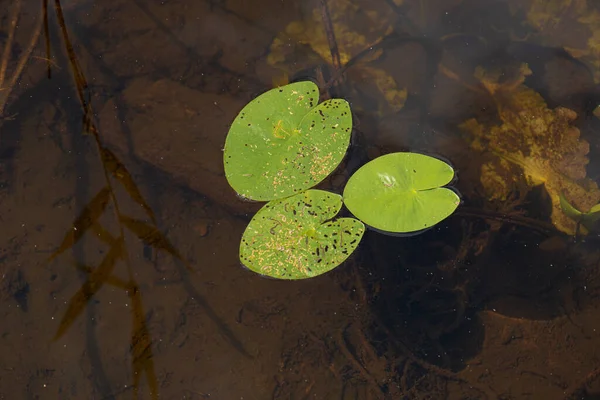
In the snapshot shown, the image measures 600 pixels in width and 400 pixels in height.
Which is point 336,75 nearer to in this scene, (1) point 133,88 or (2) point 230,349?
(1) point 133,88

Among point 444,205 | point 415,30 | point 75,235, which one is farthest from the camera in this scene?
point 415,30

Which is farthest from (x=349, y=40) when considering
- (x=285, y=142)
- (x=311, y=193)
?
(x=311, y=193)

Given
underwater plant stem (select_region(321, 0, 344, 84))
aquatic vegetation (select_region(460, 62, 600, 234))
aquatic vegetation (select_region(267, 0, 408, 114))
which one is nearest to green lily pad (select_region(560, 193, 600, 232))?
aquatic vegetation (select_region(460, 62, 600, 234))

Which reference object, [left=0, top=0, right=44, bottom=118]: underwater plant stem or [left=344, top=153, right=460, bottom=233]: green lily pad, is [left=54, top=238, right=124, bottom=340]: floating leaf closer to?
[left=0, top=0, right=44, bottom=118]: underwater plant stem

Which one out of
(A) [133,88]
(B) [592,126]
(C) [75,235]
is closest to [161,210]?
(C) [75,235]

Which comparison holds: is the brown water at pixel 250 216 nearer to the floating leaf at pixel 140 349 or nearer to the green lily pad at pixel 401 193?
the floating leaf at pixel 140 349
